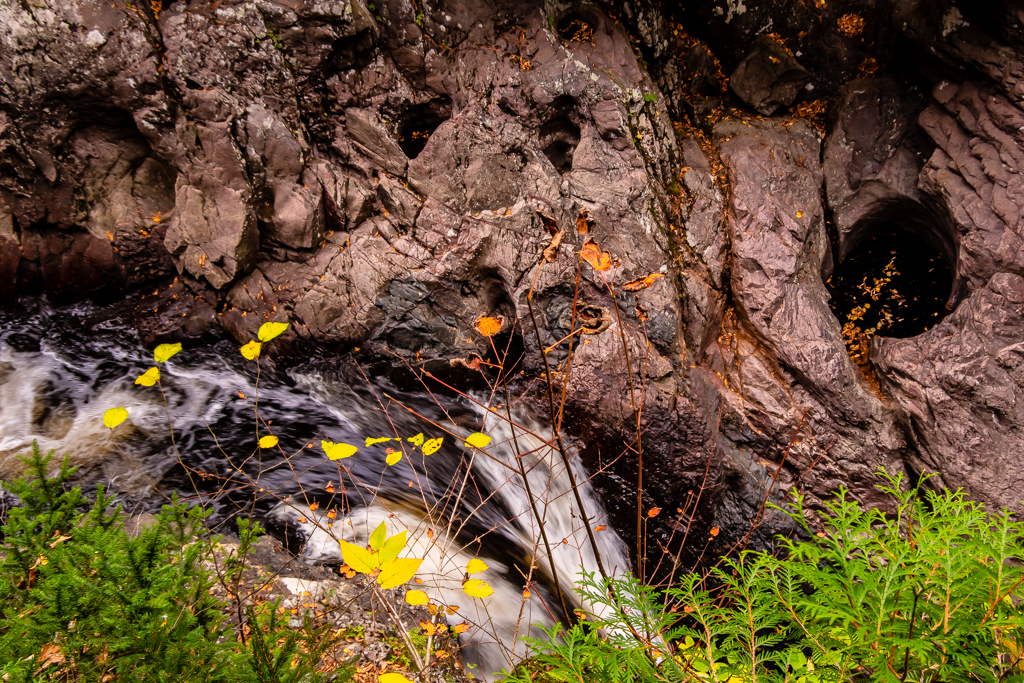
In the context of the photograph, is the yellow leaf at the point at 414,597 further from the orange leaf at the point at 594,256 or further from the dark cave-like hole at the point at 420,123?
the dark cave-like hole at the point at 420,123

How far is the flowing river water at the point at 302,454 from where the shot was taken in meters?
3.62

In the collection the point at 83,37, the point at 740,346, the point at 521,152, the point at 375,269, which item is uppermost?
the point at 521,152

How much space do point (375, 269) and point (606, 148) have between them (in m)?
2.74

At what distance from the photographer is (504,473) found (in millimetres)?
4180

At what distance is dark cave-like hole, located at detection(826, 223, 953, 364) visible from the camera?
476cm

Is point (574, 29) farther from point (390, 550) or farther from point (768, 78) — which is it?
Result: point (390, 550)

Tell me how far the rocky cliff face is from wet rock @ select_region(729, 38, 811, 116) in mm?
35

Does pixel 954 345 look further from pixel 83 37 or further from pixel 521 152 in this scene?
pixel 83 37

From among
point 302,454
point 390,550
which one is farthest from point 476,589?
point 302,454

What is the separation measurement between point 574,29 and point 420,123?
203 centimetres

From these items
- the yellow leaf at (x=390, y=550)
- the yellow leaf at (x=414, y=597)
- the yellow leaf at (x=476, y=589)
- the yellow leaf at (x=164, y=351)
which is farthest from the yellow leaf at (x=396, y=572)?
the yellow leaf at (x=164, y=351)

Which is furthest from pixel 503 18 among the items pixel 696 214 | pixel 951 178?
pixel 951 178

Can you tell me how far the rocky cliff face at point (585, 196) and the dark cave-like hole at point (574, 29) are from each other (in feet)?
0.31

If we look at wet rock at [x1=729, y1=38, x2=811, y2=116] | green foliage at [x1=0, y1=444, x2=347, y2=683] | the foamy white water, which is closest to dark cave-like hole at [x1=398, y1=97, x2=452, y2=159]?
the foamy white water
